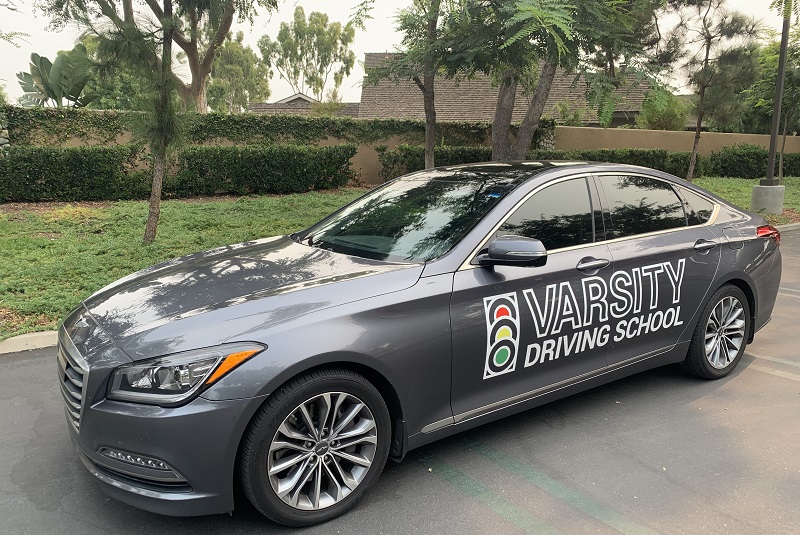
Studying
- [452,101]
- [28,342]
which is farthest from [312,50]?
[28,342]

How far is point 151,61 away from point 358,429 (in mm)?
6632

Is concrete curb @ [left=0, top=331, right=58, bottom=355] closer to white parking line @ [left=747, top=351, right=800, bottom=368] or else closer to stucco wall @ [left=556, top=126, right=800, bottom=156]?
white parking line @ [left=747, top=351, right=800, bottom=368]

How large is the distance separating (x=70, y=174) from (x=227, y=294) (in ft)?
34.2

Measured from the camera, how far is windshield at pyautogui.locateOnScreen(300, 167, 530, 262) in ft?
10.9

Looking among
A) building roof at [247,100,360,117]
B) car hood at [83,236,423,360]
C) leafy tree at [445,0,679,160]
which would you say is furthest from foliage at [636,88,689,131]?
building roof at [247,100,360,117]

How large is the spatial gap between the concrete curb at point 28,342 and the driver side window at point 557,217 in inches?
159

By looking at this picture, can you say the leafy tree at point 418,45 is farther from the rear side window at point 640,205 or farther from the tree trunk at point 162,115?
the rear side window at point 640,205

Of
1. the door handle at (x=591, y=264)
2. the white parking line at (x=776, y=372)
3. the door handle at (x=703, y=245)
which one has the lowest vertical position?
the white parking line at (x=776, y=372)

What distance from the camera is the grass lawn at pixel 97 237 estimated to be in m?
5.87

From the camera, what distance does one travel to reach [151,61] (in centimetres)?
756

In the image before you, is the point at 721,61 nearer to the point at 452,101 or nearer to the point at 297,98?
the point at 452,101

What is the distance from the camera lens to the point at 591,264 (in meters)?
3.50

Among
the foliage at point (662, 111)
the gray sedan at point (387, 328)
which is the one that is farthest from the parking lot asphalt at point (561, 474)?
the foliage at point (662, 111)

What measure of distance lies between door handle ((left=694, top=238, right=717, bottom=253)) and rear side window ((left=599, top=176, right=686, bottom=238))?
0.16m
